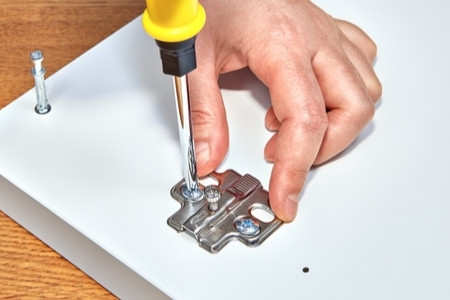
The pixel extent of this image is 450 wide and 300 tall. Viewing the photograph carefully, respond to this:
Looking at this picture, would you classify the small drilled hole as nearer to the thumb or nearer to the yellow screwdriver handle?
the thumb

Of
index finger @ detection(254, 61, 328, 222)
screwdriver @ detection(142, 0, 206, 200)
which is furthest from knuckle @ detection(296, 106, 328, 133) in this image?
screwdriver @ detection(142, 0, 206, 200)

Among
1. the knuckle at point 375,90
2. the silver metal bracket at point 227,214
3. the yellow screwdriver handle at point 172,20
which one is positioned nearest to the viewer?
the yellow screwdriver handle at point 172,20

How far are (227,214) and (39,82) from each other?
0.19 metres

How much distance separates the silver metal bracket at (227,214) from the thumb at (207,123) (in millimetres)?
16

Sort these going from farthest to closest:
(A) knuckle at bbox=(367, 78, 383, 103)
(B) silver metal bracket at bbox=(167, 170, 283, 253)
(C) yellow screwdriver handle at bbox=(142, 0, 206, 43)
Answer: (A) knuckle at bbox=(367, 78, 383, 103) < (B) silver metal bracket at bbox=(167, 170, 283, 253) < (C) yellow screwdriver handle at bbox=(142, 0, 206, 43)

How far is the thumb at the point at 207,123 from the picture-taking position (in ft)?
2.35

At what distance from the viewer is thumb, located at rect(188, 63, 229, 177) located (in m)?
0.72

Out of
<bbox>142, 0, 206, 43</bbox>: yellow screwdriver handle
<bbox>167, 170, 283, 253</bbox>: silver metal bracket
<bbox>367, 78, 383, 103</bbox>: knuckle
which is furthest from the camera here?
<bbox>367, 78, 383, 103</bbox>: knuckle

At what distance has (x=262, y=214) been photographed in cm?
70

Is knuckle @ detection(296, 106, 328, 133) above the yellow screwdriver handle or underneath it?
underneath

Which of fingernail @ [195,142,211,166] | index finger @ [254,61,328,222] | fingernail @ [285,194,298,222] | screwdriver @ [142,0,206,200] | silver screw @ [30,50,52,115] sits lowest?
silver screw @ [30,50,52,115]

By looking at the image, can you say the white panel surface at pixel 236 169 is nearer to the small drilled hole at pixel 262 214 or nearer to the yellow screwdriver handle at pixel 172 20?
the small drilled hole at pixel 262 214

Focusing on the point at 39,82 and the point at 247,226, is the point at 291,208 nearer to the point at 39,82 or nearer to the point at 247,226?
the point at 247,226

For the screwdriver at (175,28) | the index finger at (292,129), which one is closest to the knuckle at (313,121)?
the index finger at (292,129)
